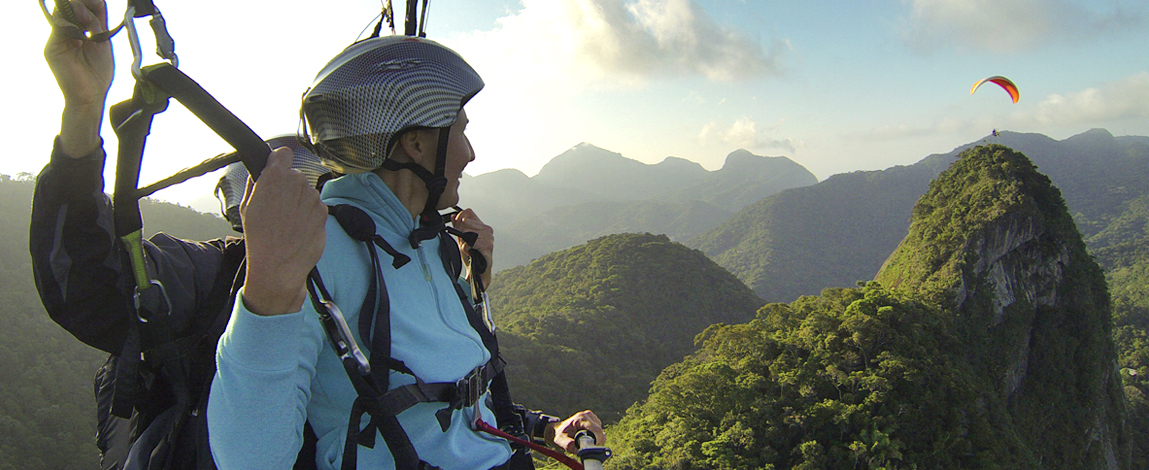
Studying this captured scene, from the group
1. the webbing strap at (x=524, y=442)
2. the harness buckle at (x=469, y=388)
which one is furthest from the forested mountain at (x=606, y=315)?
the harness buckle at (x=469, y=388)

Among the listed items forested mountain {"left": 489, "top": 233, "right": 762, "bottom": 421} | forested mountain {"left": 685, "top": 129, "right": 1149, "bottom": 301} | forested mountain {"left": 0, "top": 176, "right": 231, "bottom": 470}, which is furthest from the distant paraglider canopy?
forested mountain {"left": 685, "top": 129, "right": 1149, "bottom": 301}

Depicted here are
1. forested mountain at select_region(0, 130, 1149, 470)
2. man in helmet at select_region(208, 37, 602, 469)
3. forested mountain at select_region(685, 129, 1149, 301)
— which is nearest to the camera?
man in helmet at select_region(208, 37, 602, 469)

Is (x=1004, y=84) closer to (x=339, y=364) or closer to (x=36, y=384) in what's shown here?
(x=339, y=364)

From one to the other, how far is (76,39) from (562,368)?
45.6 metres

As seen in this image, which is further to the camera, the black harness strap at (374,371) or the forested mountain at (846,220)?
the forested mountain at (846,220)

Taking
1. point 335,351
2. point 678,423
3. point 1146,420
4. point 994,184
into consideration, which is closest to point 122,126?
point 335,351

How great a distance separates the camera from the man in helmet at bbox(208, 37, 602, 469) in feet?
3.23

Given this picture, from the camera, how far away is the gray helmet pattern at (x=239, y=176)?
7.92 ft

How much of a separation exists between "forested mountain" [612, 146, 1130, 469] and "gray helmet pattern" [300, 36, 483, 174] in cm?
1922

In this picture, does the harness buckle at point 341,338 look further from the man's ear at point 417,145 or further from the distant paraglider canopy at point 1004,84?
the distant paraglider canopy at point 1004,84

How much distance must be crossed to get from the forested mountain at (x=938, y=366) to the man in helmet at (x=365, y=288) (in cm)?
1896

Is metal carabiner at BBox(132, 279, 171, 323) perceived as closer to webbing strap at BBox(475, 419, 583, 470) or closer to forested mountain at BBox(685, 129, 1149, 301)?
webbing strap at BBox(475, 419, 583, 470)

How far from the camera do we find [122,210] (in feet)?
3.88

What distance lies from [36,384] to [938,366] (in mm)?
53914
